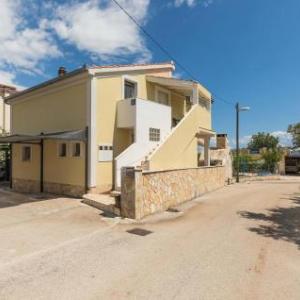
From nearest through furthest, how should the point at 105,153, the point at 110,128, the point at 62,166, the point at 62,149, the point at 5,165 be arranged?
the point at 105,153 < the point at 110,128 < the point at 62,166 < the point at 62,149 < the point at 5,165

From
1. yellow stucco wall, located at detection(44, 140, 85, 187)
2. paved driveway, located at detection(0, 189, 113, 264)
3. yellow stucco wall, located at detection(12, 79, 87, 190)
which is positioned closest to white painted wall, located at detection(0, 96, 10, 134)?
yellow stucco wall, located at detection(12, 79, 87, 190)

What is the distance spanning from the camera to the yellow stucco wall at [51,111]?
14.4 metres

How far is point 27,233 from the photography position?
28.2ft

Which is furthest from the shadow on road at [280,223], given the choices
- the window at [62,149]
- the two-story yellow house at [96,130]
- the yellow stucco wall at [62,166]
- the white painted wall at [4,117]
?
the white painted wall at [4,117]

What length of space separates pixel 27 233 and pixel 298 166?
49.1m

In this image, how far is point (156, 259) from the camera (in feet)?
21.8

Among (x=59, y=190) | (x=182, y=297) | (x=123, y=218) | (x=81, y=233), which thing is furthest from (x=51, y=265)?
(x=59, y=190)

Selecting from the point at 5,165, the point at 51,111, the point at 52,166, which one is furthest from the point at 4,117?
the point at 52,166

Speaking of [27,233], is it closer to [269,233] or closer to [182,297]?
[182,297]

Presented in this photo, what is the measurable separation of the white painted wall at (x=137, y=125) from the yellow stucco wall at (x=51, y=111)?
2.13 meters

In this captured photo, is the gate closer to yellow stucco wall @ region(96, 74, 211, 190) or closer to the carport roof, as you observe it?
the carport roof

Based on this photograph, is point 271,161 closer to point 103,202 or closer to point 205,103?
point 205,103

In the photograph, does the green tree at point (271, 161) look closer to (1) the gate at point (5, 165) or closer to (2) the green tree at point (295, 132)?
(2) the green tree at point (295, 132)

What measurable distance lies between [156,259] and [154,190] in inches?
194
